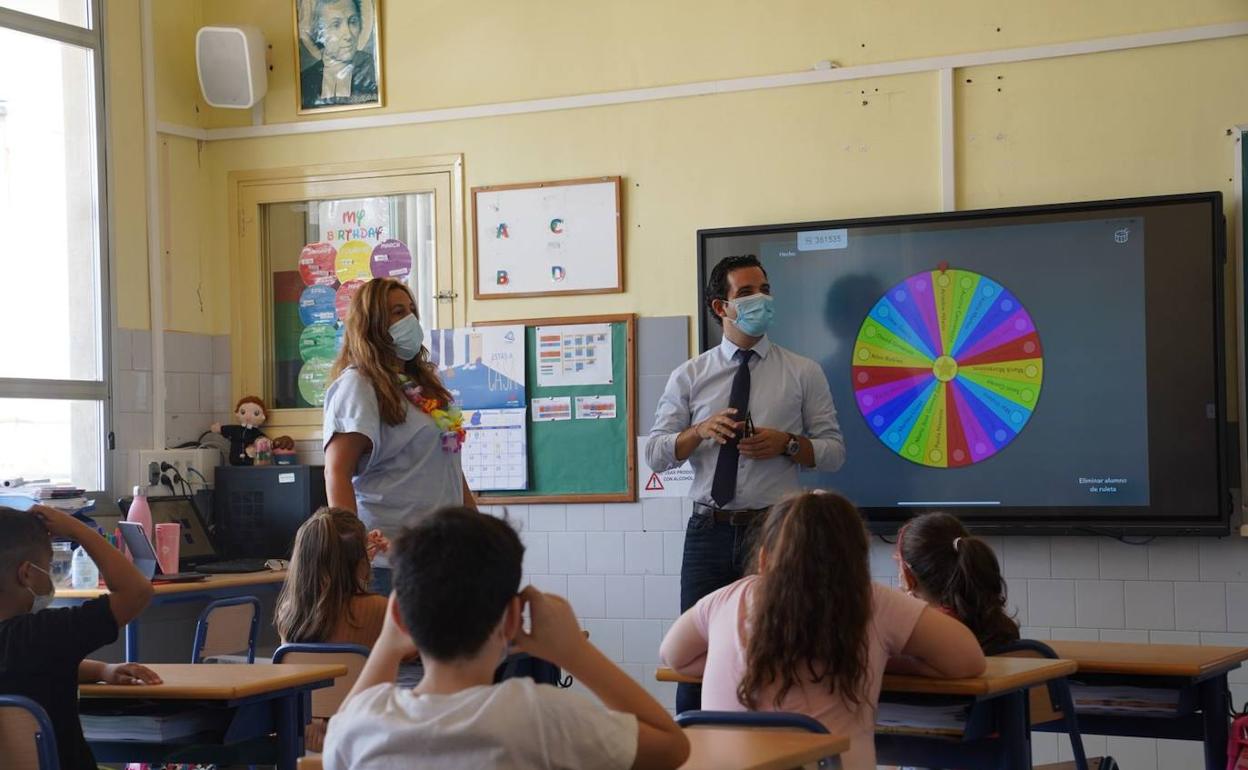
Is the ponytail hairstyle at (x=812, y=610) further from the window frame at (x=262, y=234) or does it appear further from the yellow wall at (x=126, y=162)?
the yellow wall at (x=126, y=162)

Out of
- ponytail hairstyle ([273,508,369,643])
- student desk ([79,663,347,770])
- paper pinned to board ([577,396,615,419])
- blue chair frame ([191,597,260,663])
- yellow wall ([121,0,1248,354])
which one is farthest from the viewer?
paper pinned to board ([577,396,615,419])

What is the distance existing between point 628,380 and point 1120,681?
2.61 meters

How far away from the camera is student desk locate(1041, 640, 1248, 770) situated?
3088mm

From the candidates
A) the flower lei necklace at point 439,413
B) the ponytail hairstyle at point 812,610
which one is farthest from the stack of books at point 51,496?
the ponytail hairstyle at point 812,610

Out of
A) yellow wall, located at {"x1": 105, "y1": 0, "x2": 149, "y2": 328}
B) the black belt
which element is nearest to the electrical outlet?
yellow wall, located at {"x1": 105, "y1": 0, "x2": 149, "y2": 328}

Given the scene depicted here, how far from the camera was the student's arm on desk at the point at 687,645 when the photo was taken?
9.04ft

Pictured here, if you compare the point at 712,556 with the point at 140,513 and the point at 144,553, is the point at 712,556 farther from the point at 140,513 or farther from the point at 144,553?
the point at 140,513

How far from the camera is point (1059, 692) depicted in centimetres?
297

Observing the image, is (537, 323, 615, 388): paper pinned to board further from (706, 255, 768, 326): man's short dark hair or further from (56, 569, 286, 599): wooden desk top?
(56, 569, 286, 599): wooden desk top

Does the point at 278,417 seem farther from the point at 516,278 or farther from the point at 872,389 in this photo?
the point at 872,389

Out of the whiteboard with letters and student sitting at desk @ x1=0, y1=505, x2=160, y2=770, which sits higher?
the whiteboard with letters

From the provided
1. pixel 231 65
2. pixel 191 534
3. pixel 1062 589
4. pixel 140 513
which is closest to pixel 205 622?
pixel 140 513

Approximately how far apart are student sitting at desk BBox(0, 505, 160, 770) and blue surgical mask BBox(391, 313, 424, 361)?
1148 mm

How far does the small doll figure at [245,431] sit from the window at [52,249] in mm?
540
